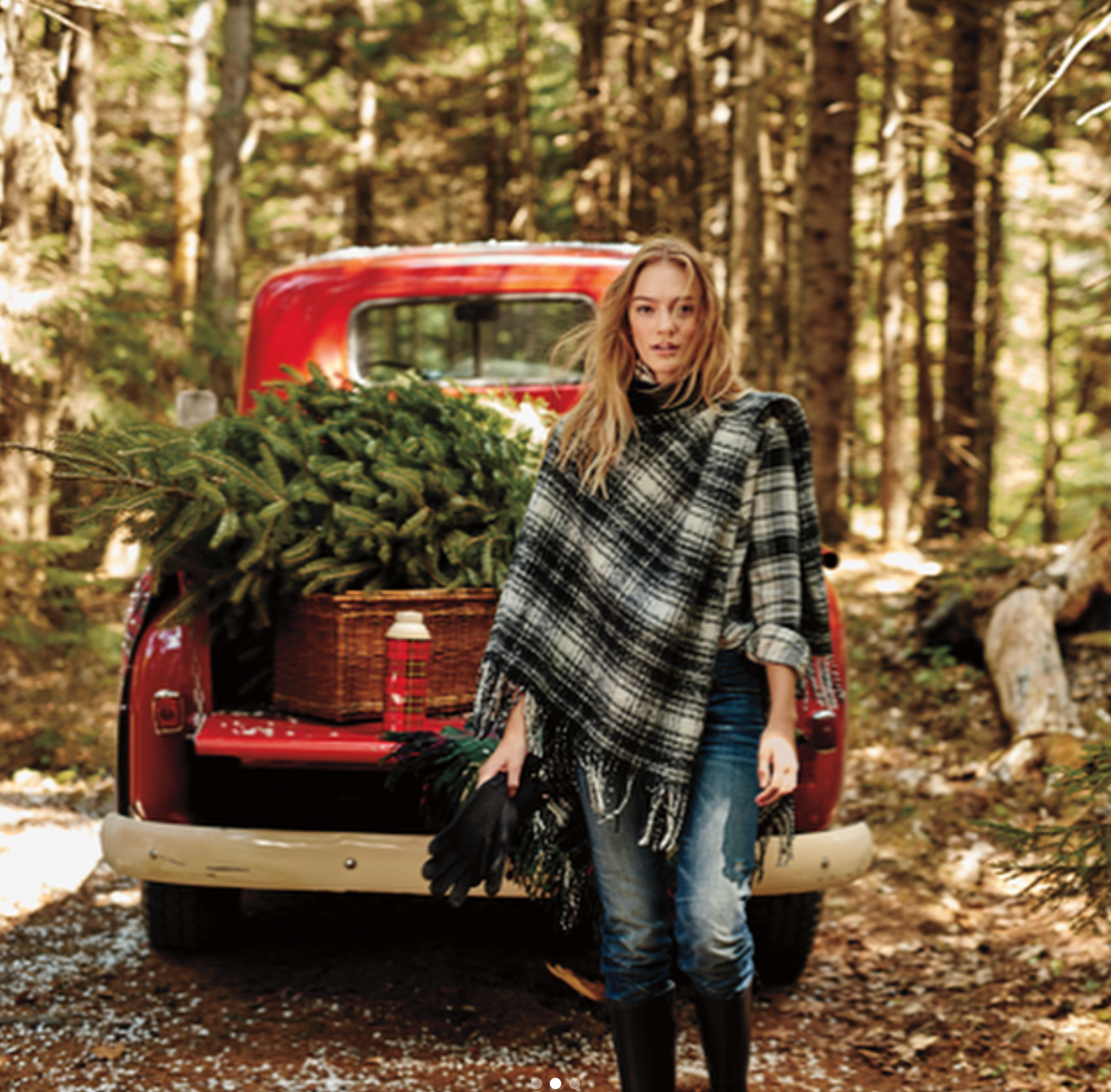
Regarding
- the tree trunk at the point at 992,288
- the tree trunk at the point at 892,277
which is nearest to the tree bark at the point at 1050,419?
the tree trunk at the point at 992,288

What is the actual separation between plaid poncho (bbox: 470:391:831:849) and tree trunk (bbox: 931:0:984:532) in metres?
11.7

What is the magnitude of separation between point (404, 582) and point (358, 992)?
1393 millimetres

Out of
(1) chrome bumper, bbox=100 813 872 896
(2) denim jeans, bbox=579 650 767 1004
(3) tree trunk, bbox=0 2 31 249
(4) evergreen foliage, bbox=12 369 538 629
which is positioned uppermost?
(3) tree trunk, bbox=0 2 31 249

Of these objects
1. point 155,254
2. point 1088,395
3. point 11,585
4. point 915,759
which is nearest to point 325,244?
point 155,254

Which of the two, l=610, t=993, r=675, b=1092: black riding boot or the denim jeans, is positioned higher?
the denim jeans

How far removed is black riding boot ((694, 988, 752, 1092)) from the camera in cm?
237

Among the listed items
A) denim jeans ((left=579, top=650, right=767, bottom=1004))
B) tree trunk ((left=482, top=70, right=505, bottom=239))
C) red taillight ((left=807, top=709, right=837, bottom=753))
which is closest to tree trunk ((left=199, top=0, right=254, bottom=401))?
tree trunk ((left=482, top=70, right=505, bottom=239))

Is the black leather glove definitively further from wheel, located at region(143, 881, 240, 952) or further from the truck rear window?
the truck rear window

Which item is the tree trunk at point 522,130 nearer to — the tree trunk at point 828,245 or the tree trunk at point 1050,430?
the tree trunk at point 1050,430

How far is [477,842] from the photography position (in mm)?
2521

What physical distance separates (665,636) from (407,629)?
118 cm

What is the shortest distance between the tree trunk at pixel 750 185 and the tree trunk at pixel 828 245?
126cm

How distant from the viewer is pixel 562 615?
8.21 feet

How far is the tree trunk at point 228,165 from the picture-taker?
13.9 metres
